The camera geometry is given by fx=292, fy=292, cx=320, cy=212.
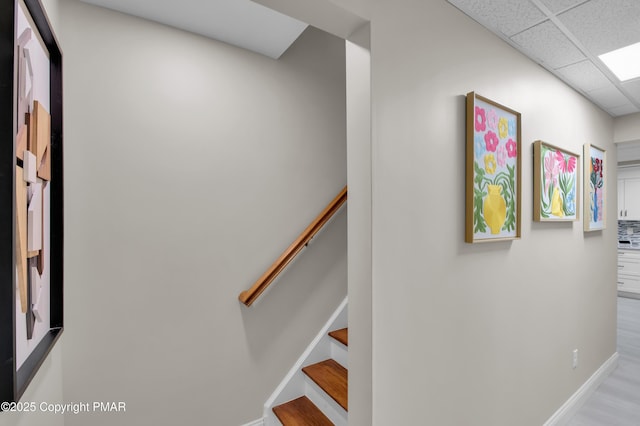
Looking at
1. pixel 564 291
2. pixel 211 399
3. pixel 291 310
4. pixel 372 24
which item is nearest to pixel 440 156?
pixel 372 24

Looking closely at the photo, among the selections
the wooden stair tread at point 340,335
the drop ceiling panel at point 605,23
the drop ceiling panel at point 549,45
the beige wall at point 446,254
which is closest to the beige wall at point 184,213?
the wooden stair tread at point 340,335

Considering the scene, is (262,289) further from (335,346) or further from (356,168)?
(356,168)

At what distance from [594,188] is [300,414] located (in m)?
2.90

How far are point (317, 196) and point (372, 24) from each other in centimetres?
132

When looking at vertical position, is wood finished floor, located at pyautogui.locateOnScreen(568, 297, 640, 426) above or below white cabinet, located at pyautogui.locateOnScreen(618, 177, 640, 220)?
below

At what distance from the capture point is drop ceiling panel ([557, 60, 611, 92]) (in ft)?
6.18

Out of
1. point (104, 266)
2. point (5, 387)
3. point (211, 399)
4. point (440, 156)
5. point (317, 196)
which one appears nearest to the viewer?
point (5, 387)

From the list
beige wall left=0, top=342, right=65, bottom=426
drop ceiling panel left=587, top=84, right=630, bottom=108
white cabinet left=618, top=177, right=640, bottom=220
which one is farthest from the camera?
white cabinet left=618, top=177, right=640, bottom=220

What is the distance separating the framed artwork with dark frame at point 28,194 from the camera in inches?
21.8

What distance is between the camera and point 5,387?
554 millimetres

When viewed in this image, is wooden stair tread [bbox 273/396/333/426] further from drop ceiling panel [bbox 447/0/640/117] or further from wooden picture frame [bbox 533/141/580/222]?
drop ceiling panel [bbox 447/0/640/117]

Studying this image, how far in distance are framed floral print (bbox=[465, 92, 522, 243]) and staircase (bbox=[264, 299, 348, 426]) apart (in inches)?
47.3

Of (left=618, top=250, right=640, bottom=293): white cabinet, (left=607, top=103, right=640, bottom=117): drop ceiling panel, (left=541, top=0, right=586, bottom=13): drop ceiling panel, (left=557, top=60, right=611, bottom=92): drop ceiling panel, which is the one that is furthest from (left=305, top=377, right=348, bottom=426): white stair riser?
(left=618, top=250, right=640, bottom=293): white cabinet

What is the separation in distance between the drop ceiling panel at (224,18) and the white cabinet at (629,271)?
7.31 metres
